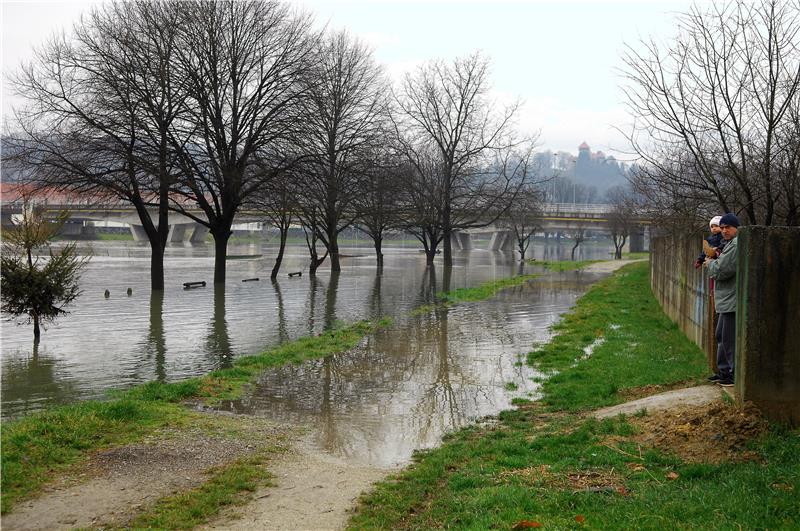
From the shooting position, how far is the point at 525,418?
30.5 ft

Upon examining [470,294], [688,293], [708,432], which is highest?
[688,293]

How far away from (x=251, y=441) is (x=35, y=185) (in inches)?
934

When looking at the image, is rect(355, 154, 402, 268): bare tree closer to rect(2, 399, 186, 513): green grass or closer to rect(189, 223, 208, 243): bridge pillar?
rect(2, 399, 186, 513): green grass

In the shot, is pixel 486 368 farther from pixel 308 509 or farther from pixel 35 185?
pixel 35 185

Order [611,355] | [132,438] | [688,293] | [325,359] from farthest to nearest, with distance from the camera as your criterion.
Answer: [688,293] < [325,359] < [611,355] < [132,438]

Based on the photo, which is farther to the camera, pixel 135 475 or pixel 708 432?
pixel 708 432

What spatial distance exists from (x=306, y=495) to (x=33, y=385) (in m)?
7.97

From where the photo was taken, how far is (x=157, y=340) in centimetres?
1731

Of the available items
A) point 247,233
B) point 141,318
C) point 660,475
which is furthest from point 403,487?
point 247,233

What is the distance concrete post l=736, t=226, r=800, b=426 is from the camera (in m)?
7.02

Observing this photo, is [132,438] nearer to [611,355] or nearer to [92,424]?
[92,424]

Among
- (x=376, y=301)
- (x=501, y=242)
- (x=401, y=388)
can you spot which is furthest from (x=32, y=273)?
(x=501, y=242)

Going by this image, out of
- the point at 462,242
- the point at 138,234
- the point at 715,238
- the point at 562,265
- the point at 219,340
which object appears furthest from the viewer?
the point at 462,242

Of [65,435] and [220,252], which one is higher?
[220,252]
